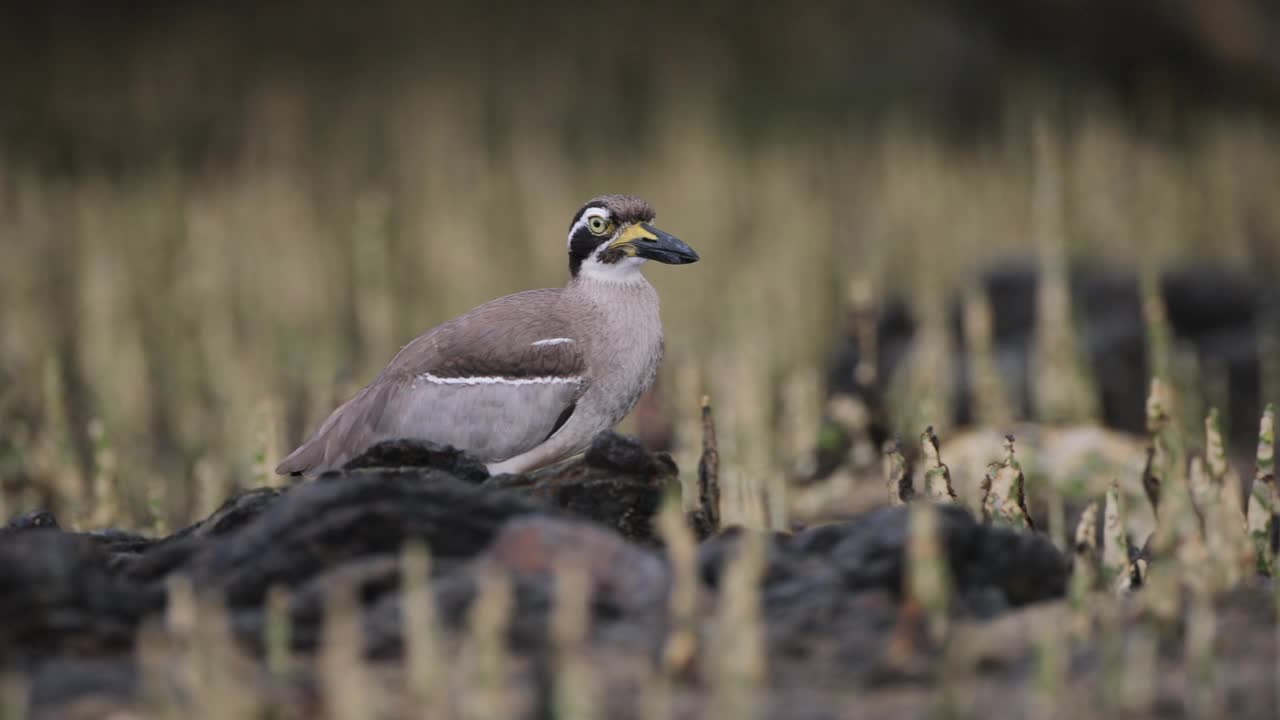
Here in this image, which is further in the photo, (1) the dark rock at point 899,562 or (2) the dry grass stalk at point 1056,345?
(2) the dry grass stalk at point 1056,345

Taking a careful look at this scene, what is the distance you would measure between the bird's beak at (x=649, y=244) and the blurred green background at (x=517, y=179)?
698 millimetres

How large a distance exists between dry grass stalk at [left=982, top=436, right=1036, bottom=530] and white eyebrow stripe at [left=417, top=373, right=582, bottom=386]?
64.3 inches

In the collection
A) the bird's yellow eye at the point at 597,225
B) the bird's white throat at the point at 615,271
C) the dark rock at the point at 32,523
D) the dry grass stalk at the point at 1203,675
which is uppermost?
the bird's yellow eye at the point at 597,225

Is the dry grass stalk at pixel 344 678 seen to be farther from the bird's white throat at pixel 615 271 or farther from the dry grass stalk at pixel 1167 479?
the bird's white throat at pixel 615 271

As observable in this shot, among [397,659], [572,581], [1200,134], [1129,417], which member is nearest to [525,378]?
[397,659]

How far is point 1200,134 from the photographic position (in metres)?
14.2

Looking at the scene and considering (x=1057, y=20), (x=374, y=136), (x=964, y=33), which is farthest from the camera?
(x=964, y=33)

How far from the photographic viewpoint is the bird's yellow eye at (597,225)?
5.93 metres

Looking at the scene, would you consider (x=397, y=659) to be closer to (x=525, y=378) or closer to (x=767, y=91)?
(x=525, y=378)

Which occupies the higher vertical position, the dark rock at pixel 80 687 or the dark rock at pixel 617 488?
the dark rock at pixel 617 488

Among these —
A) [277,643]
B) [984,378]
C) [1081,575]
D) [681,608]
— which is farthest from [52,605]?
[984,378]

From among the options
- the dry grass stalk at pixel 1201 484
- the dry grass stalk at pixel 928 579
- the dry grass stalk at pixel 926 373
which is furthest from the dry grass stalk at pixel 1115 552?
the dry grass stalk at pixel 926 373

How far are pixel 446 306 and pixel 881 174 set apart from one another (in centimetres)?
489

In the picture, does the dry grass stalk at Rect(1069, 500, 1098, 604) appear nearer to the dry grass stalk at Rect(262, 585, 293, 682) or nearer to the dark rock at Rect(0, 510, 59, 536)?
the dry grass stalk at Rect(262, 585, 293, 682)
